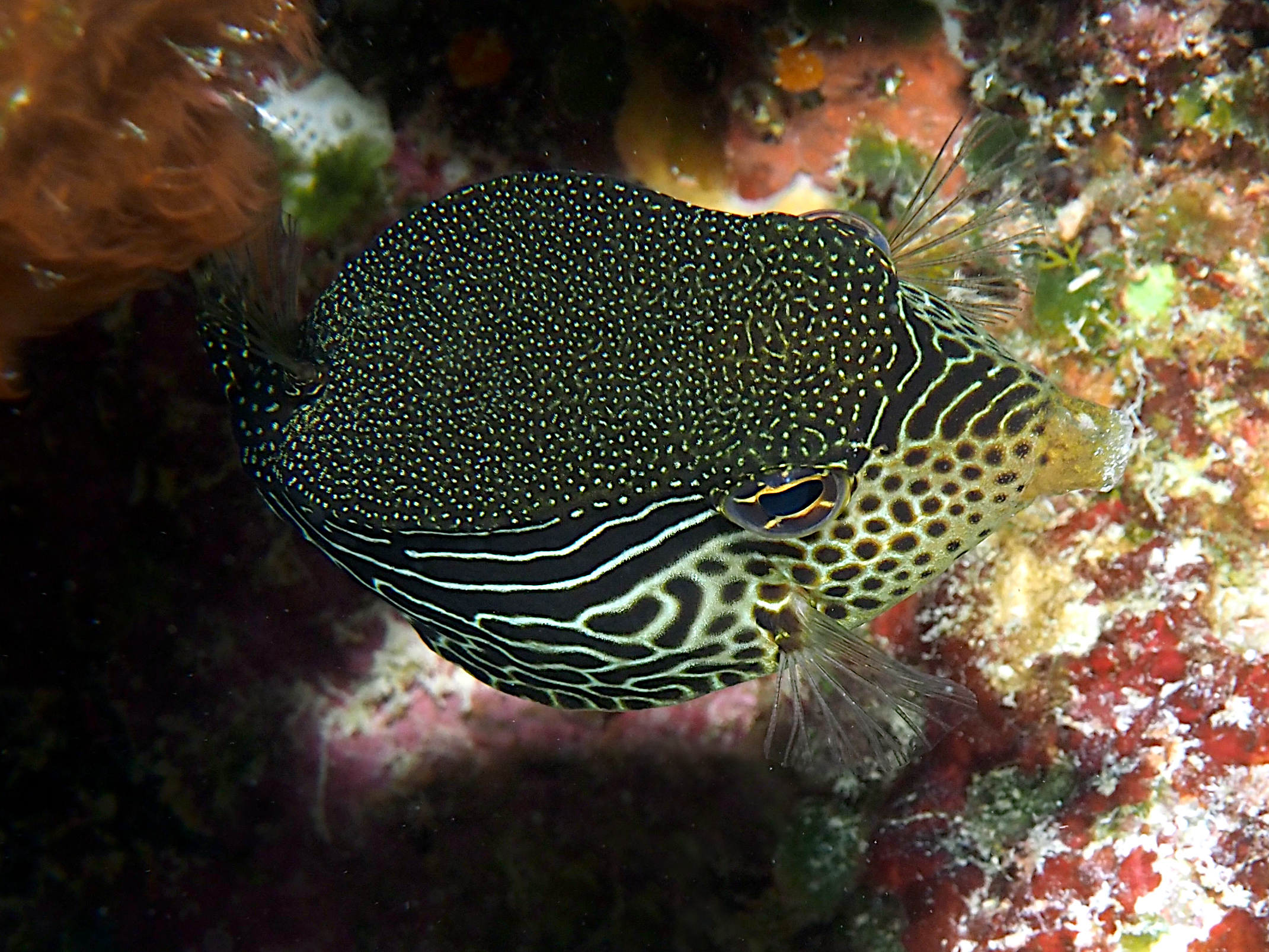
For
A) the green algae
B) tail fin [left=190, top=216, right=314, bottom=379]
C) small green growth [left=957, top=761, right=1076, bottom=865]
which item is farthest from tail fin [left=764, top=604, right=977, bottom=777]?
the green algae

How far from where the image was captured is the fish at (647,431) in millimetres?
2070

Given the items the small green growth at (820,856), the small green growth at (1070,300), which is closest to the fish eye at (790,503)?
the small green growth at (1070,300)

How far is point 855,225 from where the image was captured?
229 cm

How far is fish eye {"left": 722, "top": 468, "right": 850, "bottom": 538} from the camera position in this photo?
80.7 inches

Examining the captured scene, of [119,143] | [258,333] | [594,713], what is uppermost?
[119,143]

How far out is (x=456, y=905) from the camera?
4.18 meters

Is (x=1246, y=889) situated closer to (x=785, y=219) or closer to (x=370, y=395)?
(x=785, y=219)

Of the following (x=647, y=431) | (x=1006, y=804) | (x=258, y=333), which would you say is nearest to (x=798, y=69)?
(x=647, y=431)

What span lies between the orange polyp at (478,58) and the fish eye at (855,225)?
157 cm

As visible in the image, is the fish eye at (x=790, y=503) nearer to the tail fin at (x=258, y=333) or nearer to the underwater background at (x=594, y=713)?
the tail fin at (x=258, y=333)

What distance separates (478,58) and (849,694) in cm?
251

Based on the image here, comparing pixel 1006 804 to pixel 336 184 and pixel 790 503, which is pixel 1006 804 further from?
pixel 336 184

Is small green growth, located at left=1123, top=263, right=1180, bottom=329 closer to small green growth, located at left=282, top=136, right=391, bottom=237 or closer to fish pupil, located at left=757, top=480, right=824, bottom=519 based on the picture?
fish pupil, located at left=757, top=480, right=824, bottom=519

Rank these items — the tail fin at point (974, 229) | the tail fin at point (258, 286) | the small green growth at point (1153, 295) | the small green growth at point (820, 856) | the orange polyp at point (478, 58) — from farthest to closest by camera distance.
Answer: the small green growth at point (820, 856), the orange polyp at point (478, 58), the small green growth at point (1153, 295), the tail fin at point (974, 229), the tail fin at point (258, 286)
